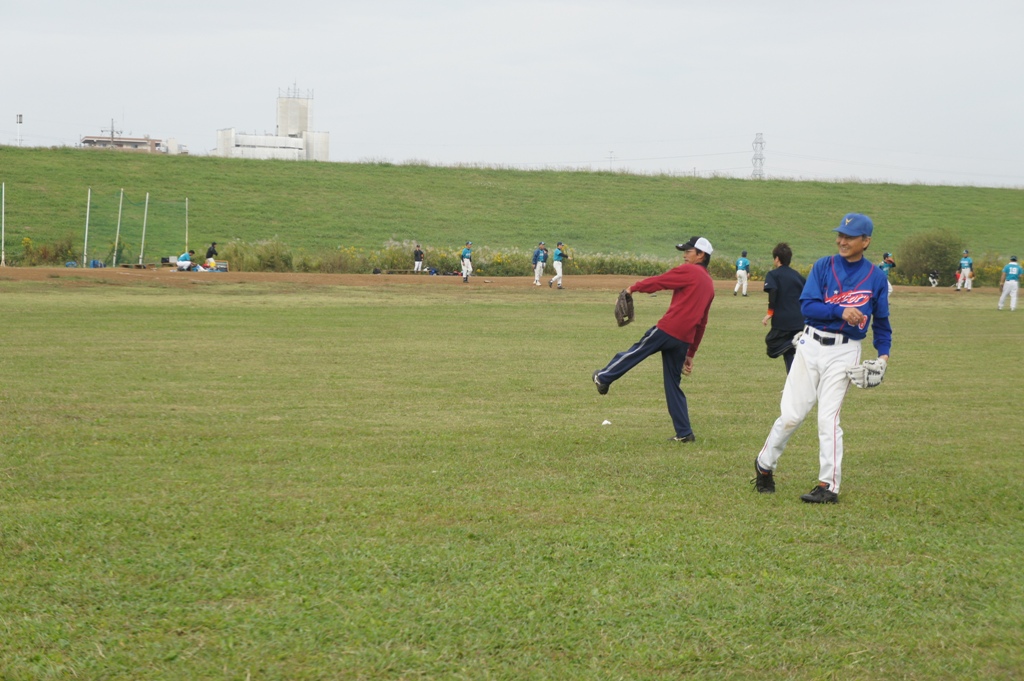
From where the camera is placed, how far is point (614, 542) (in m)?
6.09

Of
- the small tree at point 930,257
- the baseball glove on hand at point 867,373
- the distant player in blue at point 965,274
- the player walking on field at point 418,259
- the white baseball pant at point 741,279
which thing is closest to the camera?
the baseball glove on hand at point 867,373

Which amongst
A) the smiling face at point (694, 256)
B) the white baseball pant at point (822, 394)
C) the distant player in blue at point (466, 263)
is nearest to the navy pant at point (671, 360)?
the smiling face at point (694, 256)

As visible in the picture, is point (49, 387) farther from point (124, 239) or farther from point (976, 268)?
point (976, 268)

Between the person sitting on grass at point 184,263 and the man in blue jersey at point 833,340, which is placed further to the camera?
the person sitting on grass at point 184,263

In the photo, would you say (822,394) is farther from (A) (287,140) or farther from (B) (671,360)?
(A) (287,140)

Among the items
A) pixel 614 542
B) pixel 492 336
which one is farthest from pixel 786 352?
pixel 492 336

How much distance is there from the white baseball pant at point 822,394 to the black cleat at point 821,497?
0.04 metres

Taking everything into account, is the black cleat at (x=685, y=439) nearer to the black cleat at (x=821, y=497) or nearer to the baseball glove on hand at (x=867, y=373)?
the black cleat at (x=821, y=497)

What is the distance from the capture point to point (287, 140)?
12200 centimetres

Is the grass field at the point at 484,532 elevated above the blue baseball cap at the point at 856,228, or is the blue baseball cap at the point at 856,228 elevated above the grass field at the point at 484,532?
the blue baseball cap at the point at 856,228

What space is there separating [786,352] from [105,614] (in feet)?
25.8

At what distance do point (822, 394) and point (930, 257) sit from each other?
1820 inches

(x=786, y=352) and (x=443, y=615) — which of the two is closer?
(x=443, y=615)

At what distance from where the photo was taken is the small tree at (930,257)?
49.6 meters
